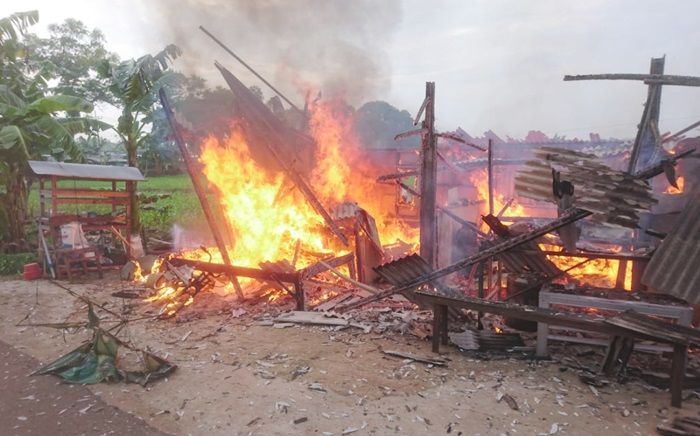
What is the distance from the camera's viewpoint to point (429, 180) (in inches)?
440

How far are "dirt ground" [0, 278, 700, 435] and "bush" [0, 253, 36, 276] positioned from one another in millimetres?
6822

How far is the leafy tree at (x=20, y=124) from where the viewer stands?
1335 cm

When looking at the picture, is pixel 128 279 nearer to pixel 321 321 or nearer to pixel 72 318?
pixel 72 318

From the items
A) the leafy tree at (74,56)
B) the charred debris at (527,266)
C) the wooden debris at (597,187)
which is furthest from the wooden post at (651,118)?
the leafy tree at (74,56)

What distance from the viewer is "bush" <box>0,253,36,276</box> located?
1399 cm

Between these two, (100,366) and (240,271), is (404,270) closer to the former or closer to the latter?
(240,271)

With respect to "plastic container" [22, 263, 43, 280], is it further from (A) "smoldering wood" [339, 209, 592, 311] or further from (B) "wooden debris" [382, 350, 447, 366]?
(B) "wooden debris" [382, 350, 447, 366]

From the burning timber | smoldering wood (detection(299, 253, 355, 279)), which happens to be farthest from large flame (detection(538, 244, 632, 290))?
smoldering wood (detection(299, 253, 355, 279))

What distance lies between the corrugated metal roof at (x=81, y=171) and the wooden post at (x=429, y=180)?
10724mm

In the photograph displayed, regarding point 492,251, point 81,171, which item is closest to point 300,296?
point 492,251

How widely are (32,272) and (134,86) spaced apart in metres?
7.16

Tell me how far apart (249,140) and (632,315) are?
1210 cm

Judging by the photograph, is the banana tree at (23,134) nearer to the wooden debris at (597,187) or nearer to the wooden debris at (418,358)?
the wooden debris at (418,358)

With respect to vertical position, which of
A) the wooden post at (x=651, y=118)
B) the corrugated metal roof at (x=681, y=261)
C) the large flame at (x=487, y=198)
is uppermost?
the wooden post at (x=651, y=118)
